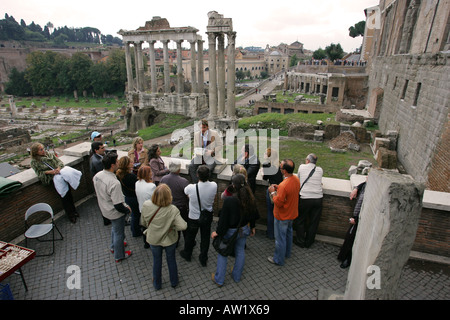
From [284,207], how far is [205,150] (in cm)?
221

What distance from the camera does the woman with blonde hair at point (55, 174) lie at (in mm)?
5598

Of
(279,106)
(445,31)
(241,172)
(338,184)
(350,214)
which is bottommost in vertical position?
(279,106)

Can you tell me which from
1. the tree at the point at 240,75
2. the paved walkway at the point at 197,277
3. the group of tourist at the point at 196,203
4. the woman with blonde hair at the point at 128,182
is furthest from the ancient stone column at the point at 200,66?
the tree at the point at 240,75

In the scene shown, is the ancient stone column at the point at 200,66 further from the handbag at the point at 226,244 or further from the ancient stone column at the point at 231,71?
the handbag at the point at 226,244

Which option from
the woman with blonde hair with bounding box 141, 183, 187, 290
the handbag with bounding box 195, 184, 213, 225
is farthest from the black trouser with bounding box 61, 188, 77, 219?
the handbag with bounding box 195, 184, 213, 225

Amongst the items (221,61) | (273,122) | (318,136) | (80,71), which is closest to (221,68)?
(221,61)

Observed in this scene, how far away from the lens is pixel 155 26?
27.8 m

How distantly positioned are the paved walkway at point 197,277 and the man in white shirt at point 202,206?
0.90 feet

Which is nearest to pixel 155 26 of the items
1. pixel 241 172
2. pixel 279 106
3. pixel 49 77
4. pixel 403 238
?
pixel 279 106

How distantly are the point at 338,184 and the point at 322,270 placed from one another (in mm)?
1675

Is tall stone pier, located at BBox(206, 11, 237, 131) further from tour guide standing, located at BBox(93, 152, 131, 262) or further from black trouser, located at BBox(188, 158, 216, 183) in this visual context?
tour guide standing, located at BBox(93, 152, 131, 262)

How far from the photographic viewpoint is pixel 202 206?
445 cm

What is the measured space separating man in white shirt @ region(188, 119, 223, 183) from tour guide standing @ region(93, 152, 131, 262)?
5.38ft
